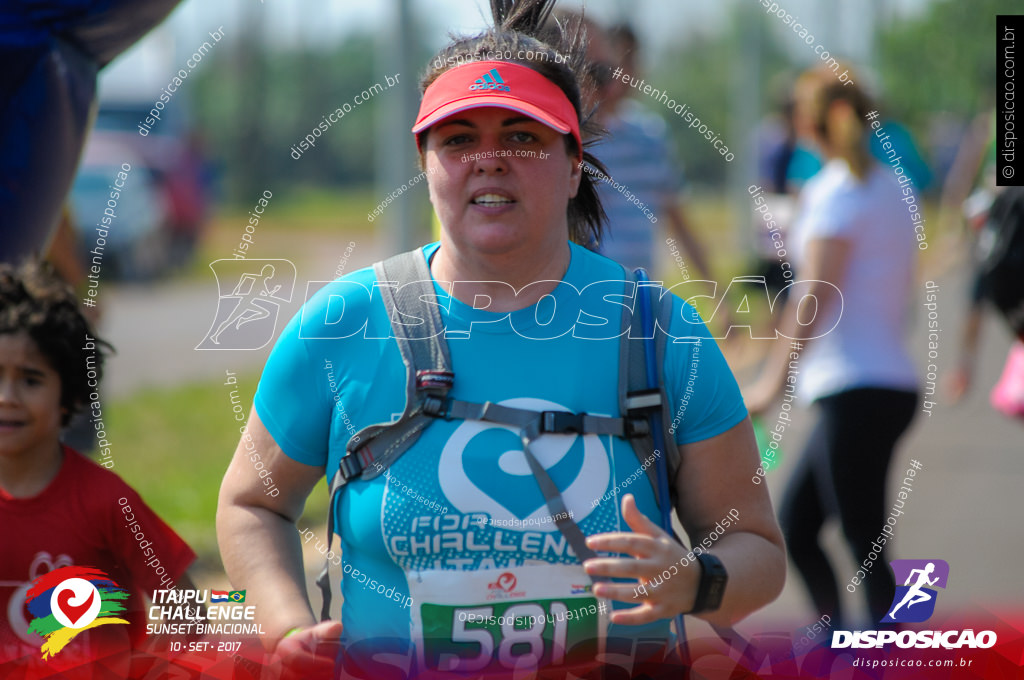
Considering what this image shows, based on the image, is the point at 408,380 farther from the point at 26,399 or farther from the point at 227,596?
the point at 26,399

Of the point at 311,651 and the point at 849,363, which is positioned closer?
the point at 311,651

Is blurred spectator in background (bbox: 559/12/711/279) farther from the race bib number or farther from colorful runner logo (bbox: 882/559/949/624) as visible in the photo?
the race bib number

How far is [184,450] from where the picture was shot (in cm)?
610

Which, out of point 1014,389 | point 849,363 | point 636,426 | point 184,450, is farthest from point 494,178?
point 184,450

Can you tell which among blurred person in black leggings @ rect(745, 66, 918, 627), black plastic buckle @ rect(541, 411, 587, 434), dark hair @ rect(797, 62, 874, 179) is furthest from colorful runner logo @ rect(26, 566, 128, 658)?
dark hair @ rect(797, 62, 874, 179)

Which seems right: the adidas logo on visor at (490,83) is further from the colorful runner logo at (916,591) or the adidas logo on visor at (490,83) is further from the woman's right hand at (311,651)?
the colorful runner logo at (916,591)

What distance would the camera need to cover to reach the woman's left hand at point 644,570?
167 centimetres

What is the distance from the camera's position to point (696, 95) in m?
15.5

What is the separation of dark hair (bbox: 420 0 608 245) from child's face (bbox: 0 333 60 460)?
996mm

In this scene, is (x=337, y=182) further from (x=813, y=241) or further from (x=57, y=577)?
(x=57, y=577)

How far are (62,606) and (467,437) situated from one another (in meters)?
0.94

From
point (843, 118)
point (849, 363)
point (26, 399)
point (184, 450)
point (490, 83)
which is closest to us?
point (490, 83)

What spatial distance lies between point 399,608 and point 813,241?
213 cm

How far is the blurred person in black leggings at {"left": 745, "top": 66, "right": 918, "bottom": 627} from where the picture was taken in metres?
3.38
